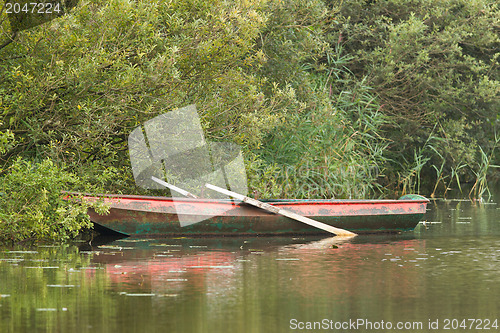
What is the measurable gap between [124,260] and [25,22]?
4.33m

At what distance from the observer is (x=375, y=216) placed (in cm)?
1508

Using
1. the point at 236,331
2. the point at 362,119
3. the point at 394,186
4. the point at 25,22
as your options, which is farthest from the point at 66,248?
the point at 394,186

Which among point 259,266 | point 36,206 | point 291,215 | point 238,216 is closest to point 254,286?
point 259,266

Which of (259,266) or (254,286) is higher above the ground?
(259,266)

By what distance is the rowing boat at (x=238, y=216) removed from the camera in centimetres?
1391

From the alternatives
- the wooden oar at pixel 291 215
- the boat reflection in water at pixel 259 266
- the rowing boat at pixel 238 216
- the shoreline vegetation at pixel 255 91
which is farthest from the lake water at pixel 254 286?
the shoreline vegetation at pixel 255 91

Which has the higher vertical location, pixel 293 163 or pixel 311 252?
pixel 293 163

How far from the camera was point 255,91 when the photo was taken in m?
16.8

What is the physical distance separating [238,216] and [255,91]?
3.39m

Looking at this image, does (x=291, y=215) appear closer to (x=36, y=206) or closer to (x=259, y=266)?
(x=259, y=266)

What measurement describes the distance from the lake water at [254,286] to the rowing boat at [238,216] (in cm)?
41

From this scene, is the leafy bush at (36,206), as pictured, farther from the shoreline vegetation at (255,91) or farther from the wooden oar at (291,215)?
the wooden oar at (291,215)

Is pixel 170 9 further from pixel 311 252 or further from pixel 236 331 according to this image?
pixel 236 331

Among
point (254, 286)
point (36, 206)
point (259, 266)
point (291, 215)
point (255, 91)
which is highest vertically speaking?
point (255, 91)
